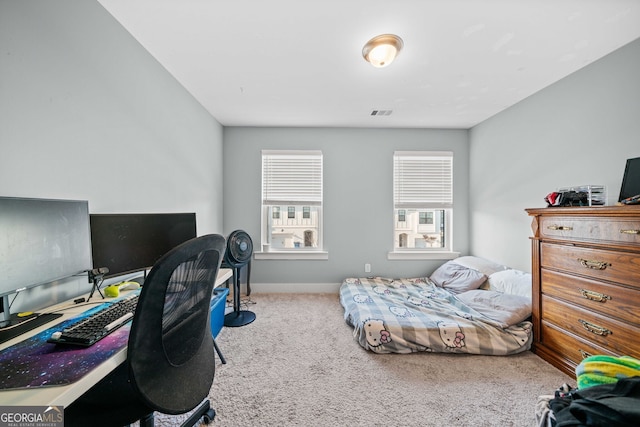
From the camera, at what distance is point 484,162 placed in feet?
10.7

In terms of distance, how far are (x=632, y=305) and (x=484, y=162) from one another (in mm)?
2291

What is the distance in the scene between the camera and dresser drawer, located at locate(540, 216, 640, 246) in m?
1.42

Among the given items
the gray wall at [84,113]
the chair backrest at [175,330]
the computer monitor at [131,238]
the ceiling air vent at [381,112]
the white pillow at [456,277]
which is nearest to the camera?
the chair backrest at [175,330]

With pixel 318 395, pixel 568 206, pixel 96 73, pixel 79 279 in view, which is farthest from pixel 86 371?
pixel 568 206

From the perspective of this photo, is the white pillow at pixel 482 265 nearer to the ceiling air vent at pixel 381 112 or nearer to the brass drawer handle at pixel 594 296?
the brass drawer handle at pixel 594 296

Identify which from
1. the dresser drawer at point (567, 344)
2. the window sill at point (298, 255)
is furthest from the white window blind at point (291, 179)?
the dresser drawer at point (567, 344)

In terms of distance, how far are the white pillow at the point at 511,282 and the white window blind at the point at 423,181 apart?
4.03 ft

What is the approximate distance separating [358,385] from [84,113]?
99.5 inches

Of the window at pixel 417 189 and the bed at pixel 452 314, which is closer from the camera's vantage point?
the bed at pixel 452 314

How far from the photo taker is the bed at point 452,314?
2.01 m

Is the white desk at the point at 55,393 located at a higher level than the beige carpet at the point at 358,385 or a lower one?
higher

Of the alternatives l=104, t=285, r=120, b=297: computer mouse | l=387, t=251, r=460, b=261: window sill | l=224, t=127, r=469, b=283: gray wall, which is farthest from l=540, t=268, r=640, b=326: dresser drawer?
l=104, t=285, r=120, b=297: computer mouse

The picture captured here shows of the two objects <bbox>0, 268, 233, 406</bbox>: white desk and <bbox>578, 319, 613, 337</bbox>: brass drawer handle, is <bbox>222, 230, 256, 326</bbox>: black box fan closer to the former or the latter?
<bbox>0, 268, 233, 406</bbox>: white desk

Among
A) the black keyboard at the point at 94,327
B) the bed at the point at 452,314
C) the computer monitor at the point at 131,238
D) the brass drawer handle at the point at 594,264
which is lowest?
the bed at the point at 452,314
